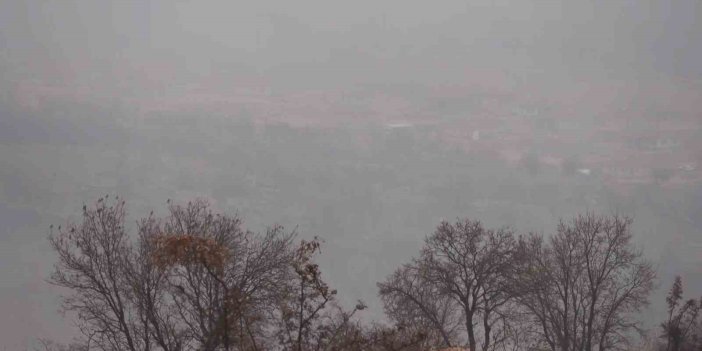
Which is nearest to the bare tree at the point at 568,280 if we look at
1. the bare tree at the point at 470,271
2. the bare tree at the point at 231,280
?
the bare tree at the point at 470,271

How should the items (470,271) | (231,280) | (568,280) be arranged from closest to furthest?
(231,280), (470,271), (568,280)

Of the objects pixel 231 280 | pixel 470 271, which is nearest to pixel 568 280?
pixel 470 271

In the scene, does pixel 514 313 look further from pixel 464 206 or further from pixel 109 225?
pixel 464 206

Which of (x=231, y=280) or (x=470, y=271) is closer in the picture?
(x=231, y=280)

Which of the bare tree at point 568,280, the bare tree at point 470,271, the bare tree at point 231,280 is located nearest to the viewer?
the bare tree at point 231,280

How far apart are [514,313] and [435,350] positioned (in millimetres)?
8258

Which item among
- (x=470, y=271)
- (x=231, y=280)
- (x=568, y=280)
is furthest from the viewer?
(x=568, y=280)

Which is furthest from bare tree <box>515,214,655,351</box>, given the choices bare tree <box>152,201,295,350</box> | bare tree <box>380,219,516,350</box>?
bare tree <box>152,201,295,350</box>

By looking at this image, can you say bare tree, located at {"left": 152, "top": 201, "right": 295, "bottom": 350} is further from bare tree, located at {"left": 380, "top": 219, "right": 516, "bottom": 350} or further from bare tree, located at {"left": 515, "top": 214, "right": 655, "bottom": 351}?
bare tree, located at {"left": 515, "top": 214, "right": 655, "bottom": 351}

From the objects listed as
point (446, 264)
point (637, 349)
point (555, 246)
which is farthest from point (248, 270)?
point (637, 349)

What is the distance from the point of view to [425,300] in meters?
17.8

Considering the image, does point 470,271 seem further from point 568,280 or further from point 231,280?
point 231,280

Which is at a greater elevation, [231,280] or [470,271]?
[470,271]

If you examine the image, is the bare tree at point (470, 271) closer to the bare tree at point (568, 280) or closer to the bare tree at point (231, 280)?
the bare tree at point (568, 280)
